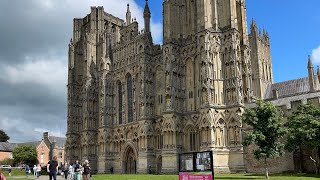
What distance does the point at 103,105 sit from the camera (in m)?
65.8

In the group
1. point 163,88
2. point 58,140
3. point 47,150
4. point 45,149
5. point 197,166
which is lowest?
point 47,150

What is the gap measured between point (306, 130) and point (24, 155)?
77.3 meters

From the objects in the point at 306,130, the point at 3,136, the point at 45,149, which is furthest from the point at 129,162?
the point at 3,136

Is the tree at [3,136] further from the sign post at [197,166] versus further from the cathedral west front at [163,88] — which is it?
the sign post at [197,166]

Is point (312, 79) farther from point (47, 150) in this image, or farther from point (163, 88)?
point (47, 150)

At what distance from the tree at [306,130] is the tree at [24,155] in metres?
74.3

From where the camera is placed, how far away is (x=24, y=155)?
9369 cm

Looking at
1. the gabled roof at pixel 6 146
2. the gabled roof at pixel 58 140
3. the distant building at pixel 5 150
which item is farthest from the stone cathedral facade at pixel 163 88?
the gabled roof at pixel 6 146

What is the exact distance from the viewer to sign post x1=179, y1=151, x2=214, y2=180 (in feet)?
60.0

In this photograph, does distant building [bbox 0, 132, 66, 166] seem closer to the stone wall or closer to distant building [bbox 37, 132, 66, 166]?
distant building [bbox 37, 132, 66, 166]

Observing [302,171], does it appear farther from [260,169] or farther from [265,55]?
[265,55]

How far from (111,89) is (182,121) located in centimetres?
1912

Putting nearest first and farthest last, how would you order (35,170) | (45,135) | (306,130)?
(306,130)
(35,170)
(45,135)

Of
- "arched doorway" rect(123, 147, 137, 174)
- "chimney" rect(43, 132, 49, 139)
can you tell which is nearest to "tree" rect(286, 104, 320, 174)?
"arched doorway" rect(123, 147, 137, 174)
